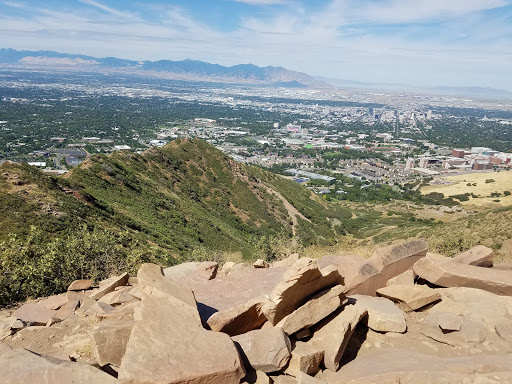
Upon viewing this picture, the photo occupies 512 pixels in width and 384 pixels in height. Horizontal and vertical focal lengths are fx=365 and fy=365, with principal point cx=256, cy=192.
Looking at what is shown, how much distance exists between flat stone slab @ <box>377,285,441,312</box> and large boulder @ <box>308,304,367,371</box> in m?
2.06

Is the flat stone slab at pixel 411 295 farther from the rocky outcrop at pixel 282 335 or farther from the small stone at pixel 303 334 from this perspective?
the small stone at pixel 303 334

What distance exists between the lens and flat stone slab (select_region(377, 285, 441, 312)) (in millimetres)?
10203

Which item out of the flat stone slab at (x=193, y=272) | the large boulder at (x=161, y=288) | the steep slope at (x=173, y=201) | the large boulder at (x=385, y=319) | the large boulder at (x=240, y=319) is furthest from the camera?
the steep slope at (x=173, y=201)

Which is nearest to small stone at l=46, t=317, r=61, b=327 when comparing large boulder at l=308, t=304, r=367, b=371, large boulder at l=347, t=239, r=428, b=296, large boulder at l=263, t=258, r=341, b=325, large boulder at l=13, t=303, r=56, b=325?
large boulder at l=13, t=303, r=56, b=325

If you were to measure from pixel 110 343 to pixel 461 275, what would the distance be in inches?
393

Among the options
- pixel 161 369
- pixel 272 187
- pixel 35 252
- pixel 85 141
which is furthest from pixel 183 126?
pixel 161 369

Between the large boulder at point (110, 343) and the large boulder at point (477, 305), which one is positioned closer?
the large boulder at point (110, 343)

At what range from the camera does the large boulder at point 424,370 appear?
6.96 m

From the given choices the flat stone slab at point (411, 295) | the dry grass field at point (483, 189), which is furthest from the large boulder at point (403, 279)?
the dry grass field at point (483, 189)

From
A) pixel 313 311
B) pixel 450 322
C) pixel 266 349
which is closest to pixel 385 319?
pixel 450 322

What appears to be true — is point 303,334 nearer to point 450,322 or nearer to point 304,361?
point 304,361

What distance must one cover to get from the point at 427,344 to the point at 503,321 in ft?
7.42

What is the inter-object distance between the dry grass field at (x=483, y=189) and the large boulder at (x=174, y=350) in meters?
78.3

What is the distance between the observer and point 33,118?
179125 mm
